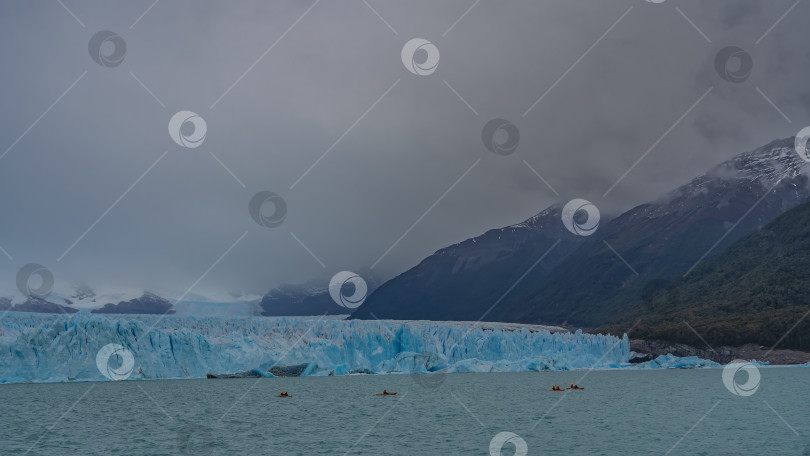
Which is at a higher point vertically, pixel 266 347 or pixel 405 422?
pixel 405 422

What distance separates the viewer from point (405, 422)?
4919cm

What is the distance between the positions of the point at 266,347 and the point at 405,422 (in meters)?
52.4

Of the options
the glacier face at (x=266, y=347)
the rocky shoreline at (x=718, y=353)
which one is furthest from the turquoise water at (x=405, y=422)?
the rocky shoreline at (x=718, y=353)

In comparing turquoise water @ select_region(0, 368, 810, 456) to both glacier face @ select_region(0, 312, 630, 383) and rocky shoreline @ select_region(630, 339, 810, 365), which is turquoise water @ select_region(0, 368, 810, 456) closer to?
glacier face @ select_region(0, 312, 630, 383)

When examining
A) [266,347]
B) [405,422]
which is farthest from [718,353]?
[405,422]

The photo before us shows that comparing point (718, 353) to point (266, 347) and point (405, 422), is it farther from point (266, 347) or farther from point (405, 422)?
point (405, 422)

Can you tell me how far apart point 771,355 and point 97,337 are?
4900 inches

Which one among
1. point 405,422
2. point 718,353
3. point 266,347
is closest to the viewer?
point 405,422

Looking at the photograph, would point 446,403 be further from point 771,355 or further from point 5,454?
point 771,355

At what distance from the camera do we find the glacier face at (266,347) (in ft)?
257

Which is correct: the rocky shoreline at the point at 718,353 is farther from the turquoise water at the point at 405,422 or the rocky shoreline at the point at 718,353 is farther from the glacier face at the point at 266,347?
the turquoise water at the point at 405,422

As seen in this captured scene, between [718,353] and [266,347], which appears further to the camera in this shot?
[718,353]

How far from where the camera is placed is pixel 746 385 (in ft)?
278

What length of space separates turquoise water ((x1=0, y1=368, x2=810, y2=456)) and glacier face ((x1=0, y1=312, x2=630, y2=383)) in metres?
5.12
